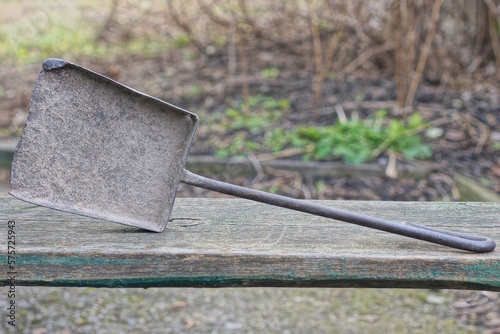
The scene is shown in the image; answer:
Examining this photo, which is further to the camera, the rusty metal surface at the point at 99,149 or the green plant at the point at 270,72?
the green plant at the point at 270,72

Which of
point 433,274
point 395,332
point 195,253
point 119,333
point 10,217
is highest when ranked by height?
point 433,274

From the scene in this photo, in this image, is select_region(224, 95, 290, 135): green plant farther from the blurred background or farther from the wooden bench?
the wooden bench

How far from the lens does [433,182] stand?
3.38m

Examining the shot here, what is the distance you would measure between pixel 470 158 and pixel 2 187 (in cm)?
273

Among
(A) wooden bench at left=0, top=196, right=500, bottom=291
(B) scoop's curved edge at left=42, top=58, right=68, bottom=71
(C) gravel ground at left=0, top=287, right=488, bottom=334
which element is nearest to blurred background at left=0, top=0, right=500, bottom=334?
(C) gravel ground at left=0, top=287, right=488, bottom=334

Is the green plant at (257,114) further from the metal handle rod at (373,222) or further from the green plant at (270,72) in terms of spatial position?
the metal handle rod at (373,222)

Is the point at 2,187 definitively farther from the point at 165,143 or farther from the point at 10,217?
the point at 165,143

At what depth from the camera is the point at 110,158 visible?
54.6 inches

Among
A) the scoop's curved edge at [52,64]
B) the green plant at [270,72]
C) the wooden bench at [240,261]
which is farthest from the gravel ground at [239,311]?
the green plant at [270,72]

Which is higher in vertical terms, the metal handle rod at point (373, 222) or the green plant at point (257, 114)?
the green plant at point (257, 114)

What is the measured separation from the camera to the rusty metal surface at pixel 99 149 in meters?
1.31

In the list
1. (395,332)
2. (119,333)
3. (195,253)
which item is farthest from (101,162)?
A: (395,332)

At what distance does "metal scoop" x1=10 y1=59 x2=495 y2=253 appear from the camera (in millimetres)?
1315

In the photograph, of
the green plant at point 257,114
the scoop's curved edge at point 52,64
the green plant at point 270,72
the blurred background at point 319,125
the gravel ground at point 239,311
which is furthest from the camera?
the green plant at point 270,72
